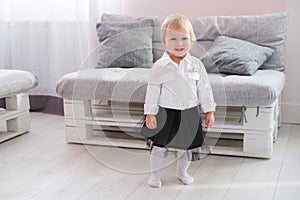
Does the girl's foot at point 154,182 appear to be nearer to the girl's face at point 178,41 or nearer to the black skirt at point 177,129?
the black skirt at point 177,129

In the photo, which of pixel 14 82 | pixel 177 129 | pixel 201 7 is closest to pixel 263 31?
pixel 201 7

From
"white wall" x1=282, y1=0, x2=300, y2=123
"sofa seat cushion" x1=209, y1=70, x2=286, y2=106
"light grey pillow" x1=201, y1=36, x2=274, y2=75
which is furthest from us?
"white wall" x1=282, y1=0, x2=300, y2=123

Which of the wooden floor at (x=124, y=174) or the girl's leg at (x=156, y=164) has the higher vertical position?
the girl's leg at (x=156, y=164)

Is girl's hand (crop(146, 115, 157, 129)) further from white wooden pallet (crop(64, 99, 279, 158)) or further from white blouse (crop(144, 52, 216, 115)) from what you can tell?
white wooden pallet (crop(64, 99, 279, 158))

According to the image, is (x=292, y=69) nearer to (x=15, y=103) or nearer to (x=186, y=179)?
(x=186, y=179)

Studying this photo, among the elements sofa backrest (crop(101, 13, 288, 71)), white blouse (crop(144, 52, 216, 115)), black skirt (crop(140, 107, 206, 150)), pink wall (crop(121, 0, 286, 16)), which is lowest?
black skirt (crop(140, 107, 206, 150))

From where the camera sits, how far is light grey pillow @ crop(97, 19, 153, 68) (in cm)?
294

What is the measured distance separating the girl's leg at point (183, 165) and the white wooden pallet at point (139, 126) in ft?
1.20

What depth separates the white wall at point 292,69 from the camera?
10.8 ft

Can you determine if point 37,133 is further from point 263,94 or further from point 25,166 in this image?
point 263,94

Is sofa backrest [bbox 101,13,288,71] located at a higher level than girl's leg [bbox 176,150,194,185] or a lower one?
higher

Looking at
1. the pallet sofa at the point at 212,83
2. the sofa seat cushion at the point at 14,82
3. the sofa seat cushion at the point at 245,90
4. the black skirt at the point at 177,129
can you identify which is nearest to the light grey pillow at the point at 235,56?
the pallet sofa at the point at 212,83

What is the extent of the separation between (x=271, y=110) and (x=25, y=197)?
1.32 m

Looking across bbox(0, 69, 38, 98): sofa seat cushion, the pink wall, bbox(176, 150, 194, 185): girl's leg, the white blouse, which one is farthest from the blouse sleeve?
the pink wall
